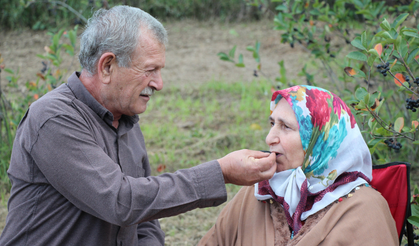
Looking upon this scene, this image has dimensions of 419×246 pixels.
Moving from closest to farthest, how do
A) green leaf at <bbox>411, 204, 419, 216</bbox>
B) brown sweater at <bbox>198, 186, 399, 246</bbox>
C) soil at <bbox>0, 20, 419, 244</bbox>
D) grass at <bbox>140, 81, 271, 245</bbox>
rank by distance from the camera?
brown sweater at <bbox>198, 186, 399, 246</bbox> < green leaf at <bbox>411, 204, 419, 216</bbox> < grass at <bbox>140, 81, 271, 245</bbox> < soil at <bbox>0, 20, 419, 244</bbox>

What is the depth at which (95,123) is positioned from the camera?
2.17 m

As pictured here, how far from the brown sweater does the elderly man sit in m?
0.34

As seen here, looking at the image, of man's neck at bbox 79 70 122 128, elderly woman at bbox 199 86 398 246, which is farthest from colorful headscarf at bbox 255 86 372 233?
man's neck at bbox 79 70 122 128

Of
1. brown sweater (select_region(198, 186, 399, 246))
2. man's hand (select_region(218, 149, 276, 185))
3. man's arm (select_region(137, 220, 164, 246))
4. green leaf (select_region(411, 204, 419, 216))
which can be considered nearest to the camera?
brown sweater (select_region(198, 186, 399, 246))

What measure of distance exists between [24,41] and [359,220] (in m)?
9.52

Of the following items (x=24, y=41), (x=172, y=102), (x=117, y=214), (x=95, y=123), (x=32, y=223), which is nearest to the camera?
(x=117, y=214)

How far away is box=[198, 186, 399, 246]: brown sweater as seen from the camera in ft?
6.06

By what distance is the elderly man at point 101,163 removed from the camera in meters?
1.88

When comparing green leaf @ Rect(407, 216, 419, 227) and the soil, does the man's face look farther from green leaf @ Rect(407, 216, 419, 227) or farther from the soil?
the soil

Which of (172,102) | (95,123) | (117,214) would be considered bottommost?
(172,102)


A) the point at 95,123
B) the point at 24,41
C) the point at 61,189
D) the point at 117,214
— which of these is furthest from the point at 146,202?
the point at 24,41

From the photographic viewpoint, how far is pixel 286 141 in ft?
7.04

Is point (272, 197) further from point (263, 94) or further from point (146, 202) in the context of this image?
point (263, 94)

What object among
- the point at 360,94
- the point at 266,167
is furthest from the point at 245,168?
the point at 360,94
